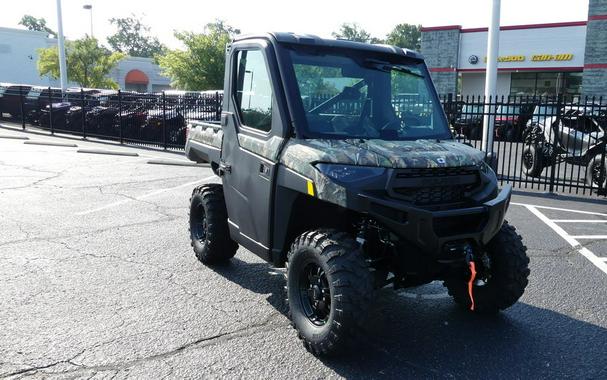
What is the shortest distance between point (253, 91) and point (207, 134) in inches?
49.9

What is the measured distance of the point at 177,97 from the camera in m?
17.0

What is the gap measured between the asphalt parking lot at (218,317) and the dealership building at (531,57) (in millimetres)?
27579

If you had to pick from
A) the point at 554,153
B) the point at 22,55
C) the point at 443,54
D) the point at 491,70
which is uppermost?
the point at 22,55

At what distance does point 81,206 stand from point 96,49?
131 ft

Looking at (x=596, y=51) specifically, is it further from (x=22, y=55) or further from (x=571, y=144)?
(x=22, y=55)

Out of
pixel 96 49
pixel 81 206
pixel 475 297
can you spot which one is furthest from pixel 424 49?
pixel 475 297

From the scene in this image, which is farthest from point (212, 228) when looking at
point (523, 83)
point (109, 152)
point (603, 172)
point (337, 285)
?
point (523, 83)

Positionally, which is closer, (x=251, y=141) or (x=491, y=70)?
(x=251, y=141)

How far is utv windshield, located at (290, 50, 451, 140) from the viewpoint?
4141mm

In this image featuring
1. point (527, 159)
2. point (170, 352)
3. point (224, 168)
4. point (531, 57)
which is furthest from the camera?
point (531, 57)

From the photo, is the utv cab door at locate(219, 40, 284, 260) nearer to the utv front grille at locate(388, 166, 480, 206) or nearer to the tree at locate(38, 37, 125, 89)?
the utv front grille at locate(388, 166, 480, 206)

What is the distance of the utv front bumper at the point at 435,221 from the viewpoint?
3.38 meters

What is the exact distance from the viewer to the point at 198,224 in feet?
19.4

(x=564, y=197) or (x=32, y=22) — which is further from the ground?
(x=32, y=22)
